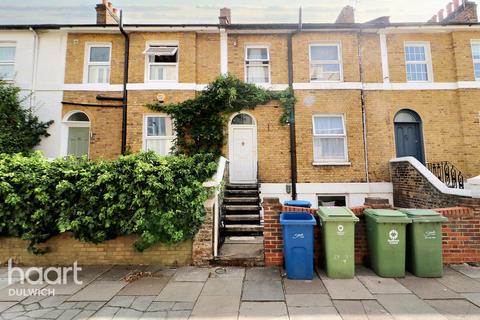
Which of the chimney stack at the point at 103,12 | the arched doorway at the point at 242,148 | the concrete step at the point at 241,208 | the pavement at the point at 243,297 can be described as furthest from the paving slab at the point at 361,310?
the chimney stack at the point at 103,12

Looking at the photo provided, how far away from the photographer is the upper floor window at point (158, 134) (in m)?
9.27

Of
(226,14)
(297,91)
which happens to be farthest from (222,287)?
(226,14)

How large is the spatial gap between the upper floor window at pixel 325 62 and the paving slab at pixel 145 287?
8.37 meters

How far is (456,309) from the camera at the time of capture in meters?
3.34

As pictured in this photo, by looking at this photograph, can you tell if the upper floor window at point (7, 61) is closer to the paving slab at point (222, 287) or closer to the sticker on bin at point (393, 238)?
the paving slab at point (222, 287)

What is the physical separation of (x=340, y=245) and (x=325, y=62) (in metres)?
7.46

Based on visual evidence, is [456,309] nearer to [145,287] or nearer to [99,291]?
[145,287]

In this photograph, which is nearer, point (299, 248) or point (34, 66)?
point (299, 248)

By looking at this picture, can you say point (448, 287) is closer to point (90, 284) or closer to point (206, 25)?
point (90, 284)

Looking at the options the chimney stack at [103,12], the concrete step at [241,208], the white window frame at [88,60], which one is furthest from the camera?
the chimney stack at [103,12]

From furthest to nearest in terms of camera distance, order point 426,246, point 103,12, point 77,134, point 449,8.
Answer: point 449,8, point 103,12, point 77,134, point 426,246

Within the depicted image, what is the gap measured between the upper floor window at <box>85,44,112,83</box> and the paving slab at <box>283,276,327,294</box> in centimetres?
950

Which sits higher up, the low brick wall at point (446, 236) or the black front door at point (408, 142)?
the black front door at point (408, 142)

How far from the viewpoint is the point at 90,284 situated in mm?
4305
